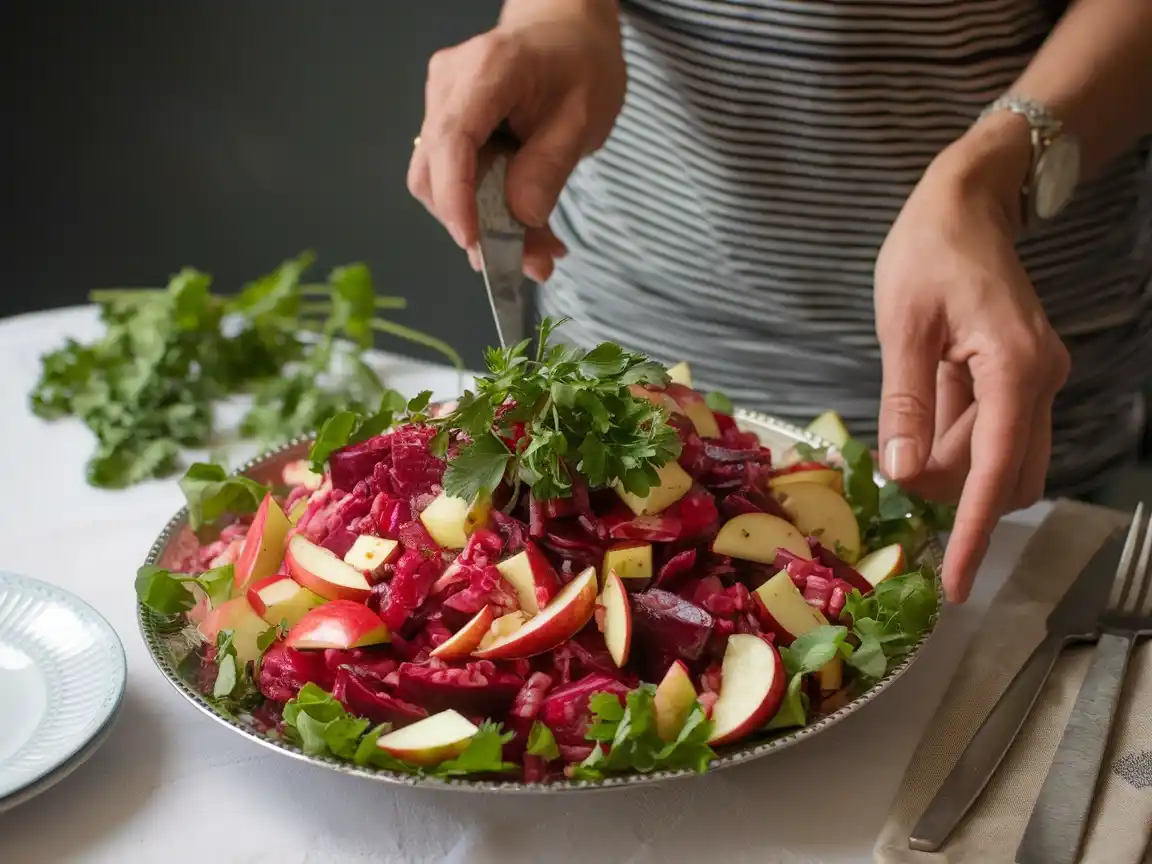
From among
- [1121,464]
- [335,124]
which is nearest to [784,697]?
[1121,464]

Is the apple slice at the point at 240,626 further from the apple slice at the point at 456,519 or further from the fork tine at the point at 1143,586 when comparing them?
the fork tine at the point at 1143,586

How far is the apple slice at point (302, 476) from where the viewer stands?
1.32 m

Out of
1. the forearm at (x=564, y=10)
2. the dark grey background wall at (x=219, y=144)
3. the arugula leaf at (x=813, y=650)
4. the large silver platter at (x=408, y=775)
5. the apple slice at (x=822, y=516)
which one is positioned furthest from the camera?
the dark grey background wall at (x=219, y=144)

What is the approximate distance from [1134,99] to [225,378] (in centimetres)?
132

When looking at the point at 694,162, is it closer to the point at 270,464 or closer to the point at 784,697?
the point at 270,464

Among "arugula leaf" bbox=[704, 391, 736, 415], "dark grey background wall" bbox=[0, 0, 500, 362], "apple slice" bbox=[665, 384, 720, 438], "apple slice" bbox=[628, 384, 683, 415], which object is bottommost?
"dark grey background wall" bbox=[0, 0, 500, 362]

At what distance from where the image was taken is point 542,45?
1.54 metres

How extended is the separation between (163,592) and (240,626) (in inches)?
4.7

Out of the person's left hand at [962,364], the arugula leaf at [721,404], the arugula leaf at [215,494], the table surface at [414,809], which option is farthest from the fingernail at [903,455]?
the arugula leaf at [215,494]

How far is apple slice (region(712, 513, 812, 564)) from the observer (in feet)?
3.77

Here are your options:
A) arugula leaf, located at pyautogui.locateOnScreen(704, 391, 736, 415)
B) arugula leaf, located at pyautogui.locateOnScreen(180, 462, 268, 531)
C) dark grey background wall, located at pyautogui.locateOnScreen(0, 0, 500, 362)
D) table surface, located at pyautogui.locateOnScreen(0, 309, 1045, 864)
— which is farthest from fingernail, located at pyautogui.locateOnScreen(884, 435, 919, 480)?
dark grey background wall, located at pyautogui.locateOnScreen(0, 0, 500, 362)

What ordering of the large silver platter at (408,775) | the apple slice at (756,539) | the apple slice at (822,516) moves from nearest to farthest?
the large silver platter at (408,775), the apple slice at (756,539), the apple slice at (822,516)

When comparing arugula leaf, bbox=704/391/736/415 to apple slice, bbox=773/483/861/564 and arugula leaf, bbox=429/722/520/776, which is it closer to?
apple slice, bbox=773/483/861/564

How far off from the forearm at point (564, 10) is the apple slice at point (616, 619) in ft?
2.74
